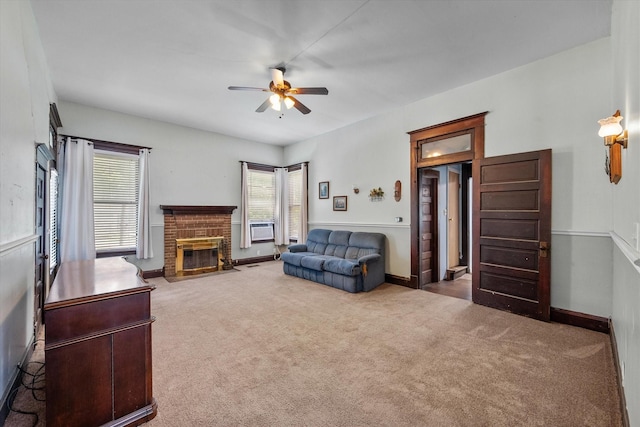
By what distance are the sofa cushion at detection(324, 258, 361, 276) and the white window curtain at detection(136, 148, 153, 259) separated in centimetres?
349

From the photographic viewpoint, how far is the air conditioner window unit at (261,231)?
7180mm

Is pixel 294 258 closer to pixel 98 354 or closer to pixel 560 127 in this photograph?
pixel 98 354

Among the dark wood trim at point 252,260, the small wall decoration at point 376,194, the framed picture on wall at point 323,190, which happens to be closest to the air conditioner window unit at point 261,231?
the dark wood trim at point 252,260

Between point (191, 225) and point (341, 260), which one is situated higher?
point (191, 225)

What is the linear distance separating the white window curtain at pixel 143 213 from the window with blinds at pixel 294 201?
334cm

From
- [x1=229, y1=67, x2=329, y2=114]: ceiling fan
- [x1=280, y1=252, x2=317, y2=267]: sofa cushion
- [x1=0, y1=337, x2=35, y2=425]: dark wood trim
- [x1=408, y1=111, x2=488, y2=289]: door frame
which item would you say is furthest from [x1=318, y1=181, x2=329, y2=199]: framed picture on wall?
[x1=0, y1=337, x2=35, y2=425]: dark wood trim

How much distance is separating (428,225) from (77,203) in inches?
238

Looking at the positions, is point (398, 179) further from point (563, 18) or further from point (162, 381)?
point (162, 381)

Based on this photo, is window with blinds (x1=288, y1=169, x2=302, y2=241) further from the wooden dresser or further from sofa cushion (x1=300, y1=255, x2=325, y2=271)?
the wooden dresser

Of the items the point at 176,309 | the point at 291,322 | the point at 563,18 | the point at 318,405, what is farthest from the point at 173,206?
the point at 563,18

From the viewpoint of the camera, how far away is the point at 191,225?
605cm

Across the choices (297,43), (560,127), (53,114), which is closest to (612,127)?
(560,127)

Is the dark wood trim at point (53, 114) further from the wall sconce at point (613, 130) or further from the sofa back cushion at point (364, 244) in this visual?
the wall sconce at point (613, 130)

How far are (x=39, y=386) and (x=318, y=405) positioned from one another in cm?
213
